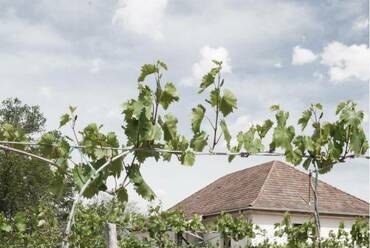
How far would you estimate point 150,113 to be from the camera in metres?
3.19

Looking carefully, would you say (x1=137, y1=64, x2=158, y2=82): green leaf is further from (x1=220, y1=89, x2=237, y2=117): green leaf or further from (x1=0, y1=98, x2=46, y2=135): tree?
(x1=0, y1=98, x2=46, y2=135): tree

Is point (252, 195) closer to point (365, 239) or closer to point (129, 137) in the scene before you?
point (365, 239)

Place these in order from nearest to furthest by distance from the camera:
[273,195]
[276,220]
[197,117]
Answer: [197,117] < [276,220] < [273,195]

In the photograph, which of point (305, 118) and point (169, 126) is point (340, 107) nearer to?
point (305, 118)

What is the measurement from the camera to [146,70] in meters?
3.17

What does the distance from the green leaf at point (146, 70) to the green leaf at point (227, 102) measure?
1.52 ft

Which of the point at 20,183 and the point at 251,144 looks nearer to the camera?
the point at 251,144

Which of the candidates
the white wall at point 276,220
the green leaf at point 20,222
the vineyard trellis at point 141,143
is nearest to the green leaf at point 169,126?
the vineyard trellis at point 141,143

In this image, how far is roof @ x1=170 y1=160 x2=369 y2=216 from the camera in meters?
25.1

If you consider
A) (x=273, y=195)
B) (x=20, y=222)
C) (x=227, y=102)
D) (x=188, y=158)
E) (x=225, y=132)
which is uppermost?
(x=273, y=195)

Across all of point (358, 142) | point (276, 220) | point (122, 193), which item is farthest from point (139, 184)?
point (276, 220)

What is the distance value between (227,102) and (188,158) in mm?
410

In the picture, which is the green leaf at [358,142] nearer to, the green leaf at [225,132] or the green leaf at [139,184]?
the green leaf at [225,132]

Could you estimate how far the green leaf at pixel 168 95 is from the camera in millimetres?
3229
